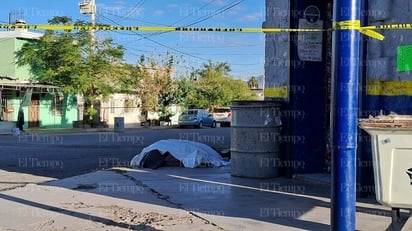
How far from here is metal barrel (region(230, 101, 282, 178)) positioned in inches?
440

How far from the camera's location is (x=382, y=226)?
6.86 meters

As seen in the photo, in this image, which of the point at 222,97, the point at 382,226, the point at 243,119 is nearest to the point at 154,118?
the point at 222,97

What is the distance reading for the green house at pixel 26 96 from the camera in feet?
127

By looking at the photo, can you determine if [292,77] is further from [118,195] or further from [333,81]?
[333,81]

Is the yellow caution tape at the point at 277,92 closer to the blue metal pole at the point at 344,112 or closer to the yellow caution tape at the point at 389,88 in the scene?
the yellow caution tape at the point at 389,88

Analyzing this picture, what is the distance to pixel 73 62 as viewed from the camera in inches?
1559

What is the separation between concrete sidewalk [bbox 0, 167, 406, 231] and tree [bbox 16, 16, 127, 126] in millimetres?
28815

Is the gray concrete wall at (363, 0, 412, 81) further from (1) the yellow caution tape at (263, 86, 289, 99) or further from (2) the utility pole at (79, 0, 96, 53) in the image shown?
(2) the utility pole at (79, 0, 96, 53)

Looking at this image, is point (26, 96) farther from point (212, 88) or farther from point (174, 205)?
point (174, 205)

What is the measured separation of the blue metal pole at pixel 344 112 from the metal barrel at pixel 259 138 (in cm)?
647

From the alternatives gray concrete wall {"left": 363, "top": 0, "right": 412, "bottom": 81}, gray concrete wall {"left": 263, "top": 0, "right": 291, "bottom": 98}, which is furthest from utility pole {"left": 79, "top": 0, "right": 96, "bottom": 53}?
gray concrete wall {"left": 363, "top": 0, "right": 412, "bottom": 81}

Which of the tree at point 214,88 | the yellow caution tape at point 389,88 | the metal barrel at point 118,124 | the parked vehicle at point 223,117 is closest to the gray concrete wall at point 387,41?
the yellow caution tape at point 389,88

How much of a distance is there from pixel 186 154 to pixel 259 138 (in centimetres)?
321

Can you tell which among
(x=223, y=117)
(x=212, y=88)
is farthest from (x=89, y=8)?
(x=212, y=88)
